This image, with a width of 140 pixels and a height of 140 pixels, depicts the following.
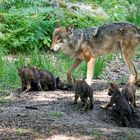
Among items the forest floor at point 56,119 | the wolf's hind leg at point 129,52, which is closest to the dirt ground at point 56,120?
the forest floor at point 56,119

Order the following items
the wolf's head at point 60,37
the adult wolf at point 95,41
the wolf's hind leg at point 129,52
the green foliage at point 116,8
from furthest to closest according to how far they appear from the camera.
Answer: the green foliage at point 116,8, the wolf's hind leg at point 129,52, the adult wolf at point 95,41, the wolf's head at point 60,37

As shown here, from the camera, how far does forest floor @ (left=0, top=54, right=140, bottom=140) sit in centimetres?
678

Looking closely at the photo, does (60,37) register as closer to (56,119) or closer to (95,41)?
(95,41)

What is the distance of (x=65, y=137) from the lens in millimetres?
6664

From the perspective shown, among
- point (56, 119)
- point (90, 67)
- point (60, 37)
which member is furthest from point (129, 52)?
point (56, 119)

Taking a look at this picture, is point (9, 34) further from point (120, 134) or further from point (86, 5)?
point (120, 134)

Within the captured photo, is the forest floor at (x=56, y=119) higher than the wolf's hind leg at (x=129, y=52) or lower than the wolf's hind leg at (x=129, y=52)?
lower

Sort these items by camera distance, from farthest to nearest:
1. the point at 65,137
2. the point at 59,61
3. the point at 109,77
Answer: the point at 59,61
the point at 109,77
the point at 65,137

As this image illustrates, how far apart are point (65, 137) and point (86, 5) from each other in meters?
13.2

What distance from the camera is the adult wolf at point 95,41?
11.9m

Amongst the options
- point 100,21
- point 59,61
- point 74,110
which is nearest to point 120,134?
point 74,110

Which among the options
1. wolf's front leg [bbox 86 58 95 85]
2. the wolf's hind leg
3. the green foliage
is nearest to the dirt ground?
wolf's front leg [bbox 86 58 95 85]

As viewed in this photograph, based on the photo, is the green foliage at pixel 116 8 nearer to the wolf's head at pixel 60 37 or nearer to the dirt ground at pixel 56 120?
the wolf's head at pixel 60 37

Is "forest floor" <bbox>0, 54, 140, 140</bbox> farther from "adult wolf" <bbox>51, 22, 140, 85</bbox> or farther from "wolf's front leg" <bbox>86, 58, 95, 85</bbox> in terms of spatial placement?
"adult wolf" <bbox>51, 22, 140, 85</bbox>
